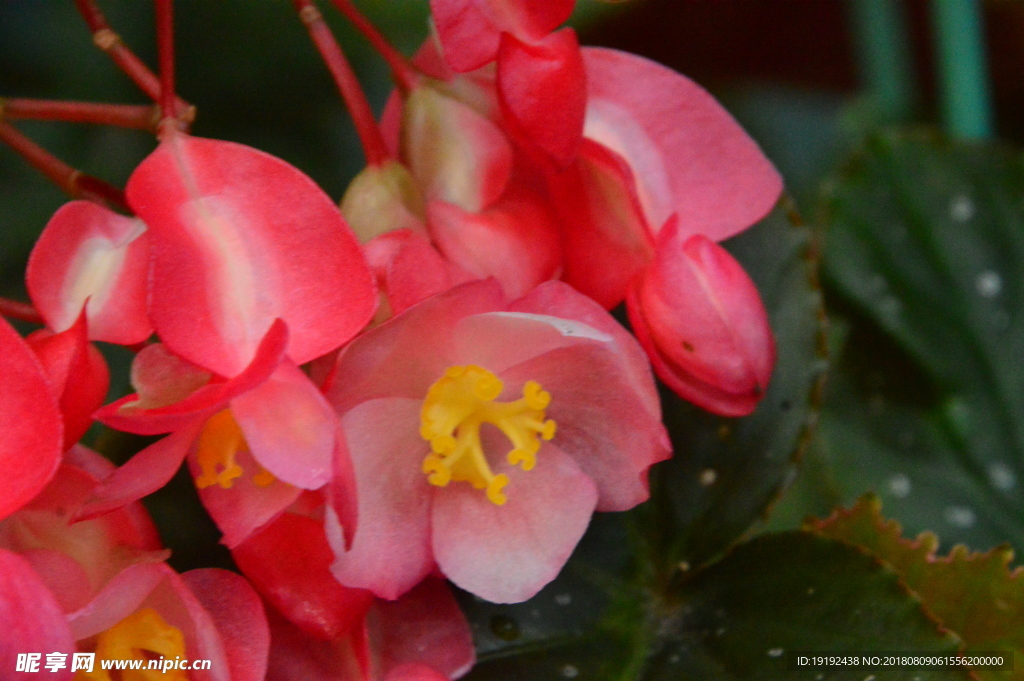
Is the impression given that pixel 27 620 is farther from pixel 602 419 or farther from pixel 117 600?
pixel 602 419

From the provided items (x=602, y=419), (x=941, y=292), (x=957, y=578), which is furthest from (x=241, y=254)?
(x=941, y=292)

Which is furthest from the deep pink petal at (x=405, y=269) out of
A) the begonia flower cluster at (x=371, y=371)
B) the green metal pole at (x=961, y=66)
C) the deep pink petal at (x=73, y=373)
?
the green metal pole at (x=961, y=66)

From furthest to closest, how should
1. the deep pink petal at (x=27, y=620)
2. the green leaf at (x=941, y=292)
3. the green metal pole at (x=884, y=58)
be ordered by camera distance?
the green metal pole at (x=884, y=58)
the green leaf at (x=941, y=292)
the deep pink petal at (x=27, y=620)

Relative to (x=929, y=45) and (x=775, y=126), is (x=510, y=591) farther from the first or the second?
(x=929, y=45)

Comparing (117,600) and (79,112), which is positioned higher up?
(79,112)

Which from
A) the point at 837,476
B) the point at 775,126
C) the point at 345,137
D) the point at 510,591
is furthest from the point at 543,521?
the point at 775,126

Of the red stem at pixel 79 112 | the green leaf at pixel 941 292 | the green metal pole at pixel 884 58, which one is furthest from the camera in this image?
the green metal pole at pixel 884 58

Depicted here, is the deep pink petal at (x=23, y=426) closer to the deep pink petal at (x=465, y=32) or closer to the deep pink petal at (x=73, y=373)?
the deep pink petal at (x=73, y=373)
